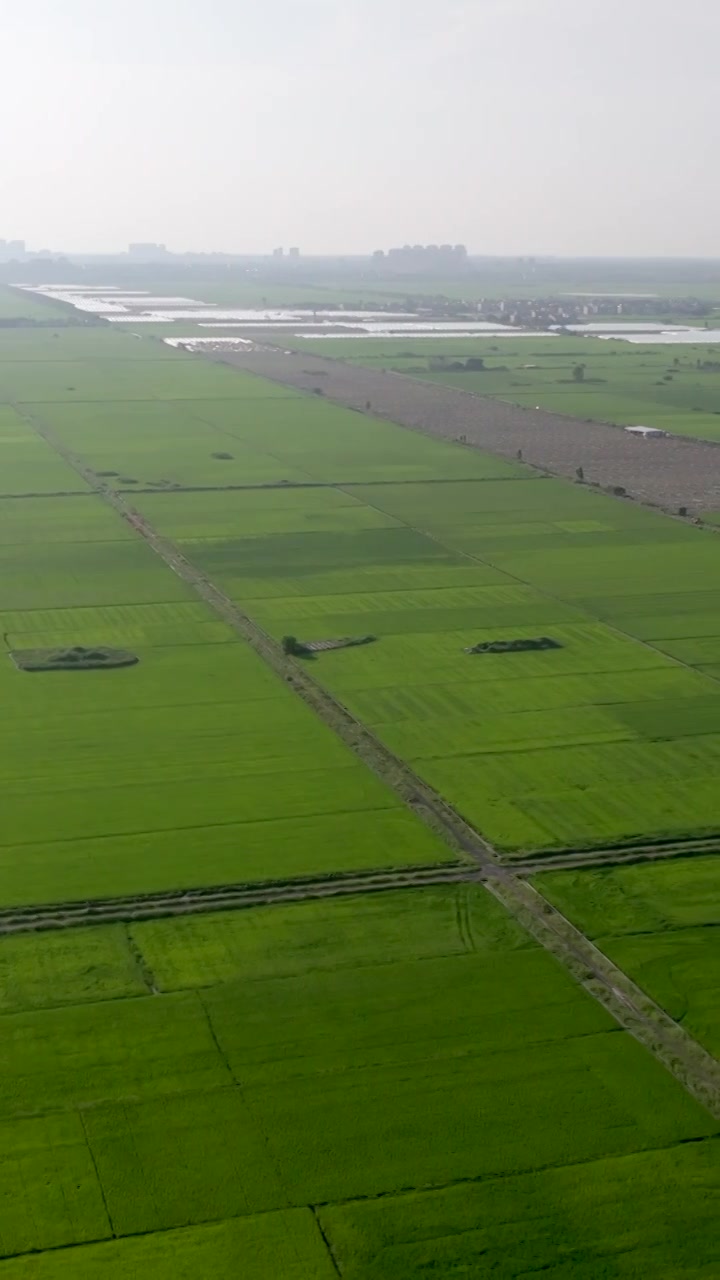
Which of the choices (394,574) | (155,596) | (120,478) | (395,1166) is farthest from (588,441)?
(395,1166)

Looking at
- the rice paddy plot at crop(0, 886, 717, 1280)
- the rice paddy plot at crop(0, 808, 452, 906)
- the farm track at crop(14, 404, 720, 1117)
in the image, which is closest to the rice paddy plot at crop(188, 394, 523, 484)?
the farm track at crop(14, 404, 720, 1117)

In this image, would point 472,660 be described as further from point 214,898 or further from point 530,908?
point 214,898

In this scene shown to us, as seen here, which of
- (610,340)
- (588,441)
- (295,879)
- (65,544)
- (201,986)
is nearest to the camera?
(201,986)

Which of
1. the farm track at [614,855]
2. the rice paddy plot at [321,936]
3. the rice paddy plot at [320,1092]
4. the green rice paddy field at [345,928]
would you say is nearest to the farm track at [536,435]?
the green rice paddy field at [345,928]

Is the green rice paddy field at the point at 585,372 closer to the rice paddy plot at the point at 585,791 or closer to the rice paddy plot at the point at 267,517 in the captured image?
the rice paddy plot at the point at 267,517

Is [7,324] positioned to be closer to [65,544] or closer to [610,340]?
[610,340]
